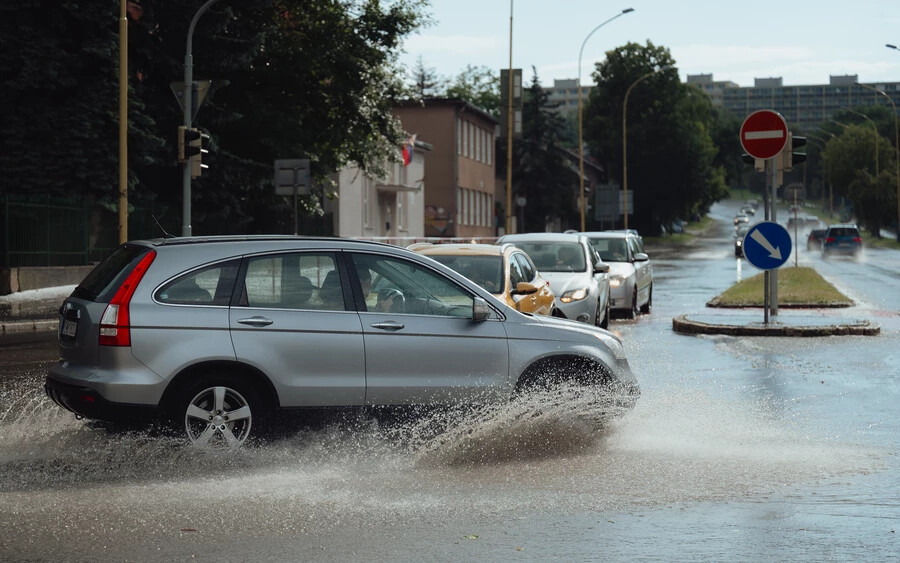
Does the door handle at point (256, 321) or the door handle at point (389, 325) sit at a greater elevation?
the door handle at point (256, 321)

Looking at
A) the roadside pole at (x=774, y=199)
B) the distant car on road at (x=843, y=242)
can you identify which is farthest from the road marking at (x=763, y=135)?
the distant car on road at (x=843, y=242)

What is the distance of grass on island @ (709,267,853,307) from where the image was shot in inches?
934

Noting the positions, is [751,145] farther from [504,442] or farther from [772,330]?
[504,442]

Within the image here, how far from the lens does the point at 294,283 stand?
328 inches

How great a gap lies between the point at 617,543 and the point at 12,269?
77.3 feet

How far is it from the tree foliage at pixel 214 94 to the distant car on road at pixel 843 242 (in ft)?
97.9

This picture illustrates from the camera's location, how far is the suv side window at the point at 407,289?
8492mm

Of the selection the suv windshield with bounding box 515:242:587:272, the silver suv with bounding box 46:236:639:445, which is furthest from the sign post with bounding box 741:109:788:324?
the silver suv with bounding box 46:236:639:445

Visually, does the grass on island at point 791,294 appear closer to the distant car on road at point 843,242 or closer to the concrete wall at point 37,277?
the concrete wall at point 37,277

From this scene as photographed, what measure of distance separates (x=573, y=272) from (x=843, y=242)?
1845 inches

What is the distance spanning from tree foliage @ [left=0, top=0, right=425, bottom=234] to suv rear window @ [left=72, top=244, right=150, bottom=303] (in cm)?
2184

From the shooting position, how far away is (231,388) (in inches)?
316

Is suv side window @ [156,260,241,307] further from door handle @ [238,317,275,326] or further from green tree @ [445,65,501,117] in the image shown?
green tree @ [445,65,501,117]

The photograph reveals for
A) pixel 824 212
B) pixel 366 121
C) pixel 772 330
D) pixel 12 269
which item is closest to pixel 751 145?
pixel 772 330
